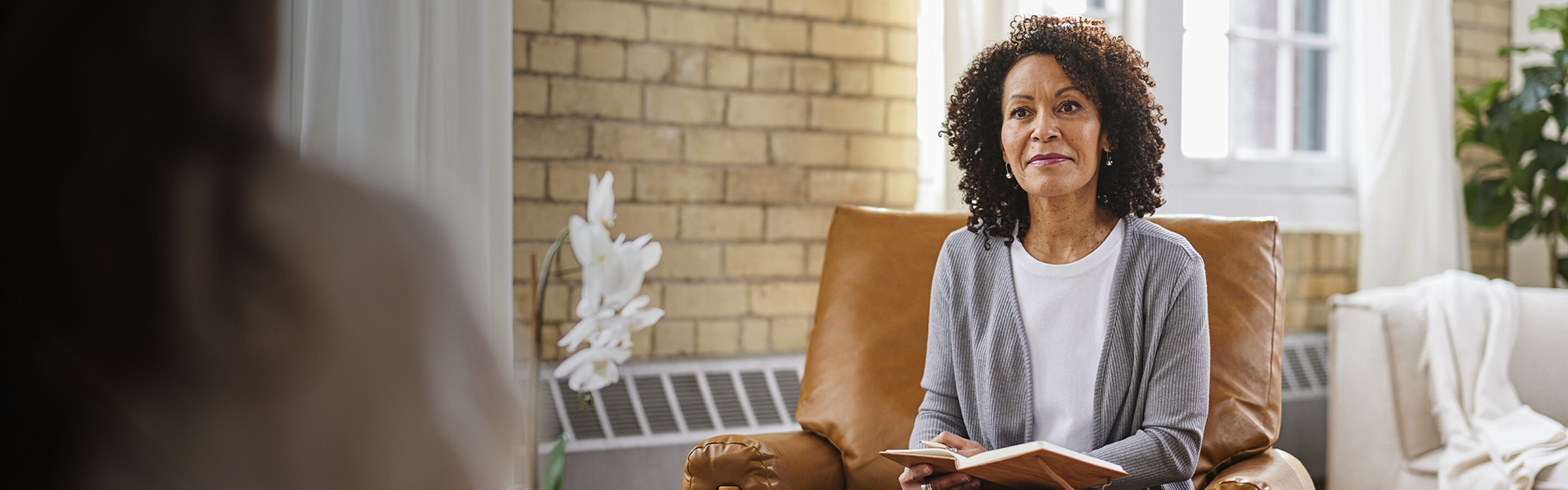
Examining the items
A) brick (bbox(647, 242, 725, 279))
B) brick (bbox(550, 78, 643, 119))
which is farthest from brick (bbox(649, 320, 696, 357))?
brick (bbox(550, 78, 643, 119))

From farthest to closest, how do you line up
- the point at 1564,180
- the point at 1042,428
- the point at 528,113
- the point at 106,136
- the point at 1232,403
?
the point at 1564,180, the point at 528,113, the point at 1232,403, the point at 1042,428, the point at 106,136

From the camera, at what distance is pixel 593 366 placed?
766 millimetres

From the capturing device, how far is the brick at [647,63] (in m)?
2.33

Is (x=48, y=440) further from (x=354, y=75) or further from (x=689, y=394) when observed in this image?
(x=689, y=394)

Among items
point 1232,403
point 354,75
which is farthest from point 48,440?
point 1232,403

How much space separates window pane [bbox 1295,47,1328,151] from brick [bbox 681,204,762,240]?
78.3 inches

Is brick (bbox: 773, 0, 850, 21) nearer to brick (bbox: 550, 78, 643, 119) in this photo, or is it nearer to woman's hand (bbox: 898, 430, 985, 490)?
brick (bbox: 550, 78, 643, 119)

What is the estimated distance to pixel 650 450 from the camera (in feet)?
7.64

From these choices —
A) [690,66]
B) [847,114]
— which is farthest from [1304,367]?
[690,66]

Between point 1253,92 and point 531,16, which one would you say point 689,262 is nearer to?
point 531,16

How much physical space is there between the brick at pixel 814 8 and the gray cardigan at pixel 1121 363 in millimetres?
1131

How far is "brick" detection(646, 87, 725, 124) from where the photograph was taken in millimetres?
2357

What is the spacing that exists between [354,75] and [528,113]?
1.73ft

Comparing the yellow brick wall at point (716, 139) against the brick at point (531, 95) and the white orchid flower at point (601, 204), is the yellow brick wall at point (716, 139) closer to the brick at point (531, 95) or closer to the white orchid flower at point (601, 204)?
the brick at point (531, 95)
